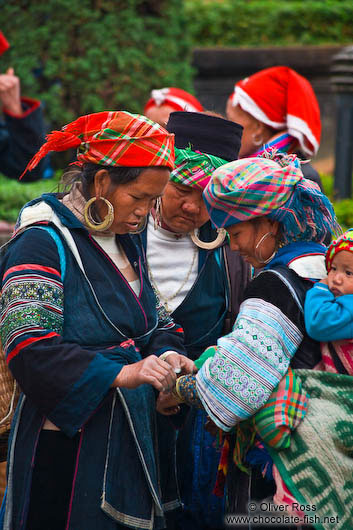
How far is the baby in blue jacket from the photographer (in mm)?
2328

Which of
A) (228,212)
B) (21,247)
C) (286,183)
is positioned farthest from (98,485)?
(286,183)

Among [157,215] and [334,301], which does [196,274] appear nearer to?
[157,215]

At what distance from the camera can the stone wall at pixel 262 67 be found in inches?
480

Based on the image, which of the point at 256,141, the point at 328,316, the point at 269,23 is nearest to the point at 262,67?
the point at 269,23

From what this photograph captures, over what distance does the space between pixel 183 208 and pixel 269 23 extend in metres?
11.5

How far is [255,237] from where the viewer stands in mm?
2623

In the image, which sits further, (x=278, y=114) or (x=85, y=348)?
(x=278, y=114)

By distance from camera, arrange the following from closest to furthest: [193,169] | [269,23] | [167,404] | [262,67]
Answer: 1. [167,404]
2. [193,169]
3. [262,67]
4. [269,23]

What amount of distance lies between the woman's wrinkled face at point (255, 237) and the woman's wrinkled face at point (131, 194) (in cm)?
31

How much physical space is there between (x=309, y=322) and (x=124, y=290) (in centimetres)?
71

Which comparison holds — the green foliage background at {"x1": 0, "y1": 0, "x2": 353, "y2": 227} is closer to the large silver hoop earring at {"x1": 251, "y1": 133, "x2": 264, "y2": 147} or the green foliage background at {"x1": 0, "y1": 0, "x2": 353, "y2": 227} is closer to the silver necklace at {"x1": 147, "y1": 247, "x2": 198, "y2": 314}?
the large silver hoop earring at {"x1": 251, "y1": 133, "x2": 264, "y2": 147}

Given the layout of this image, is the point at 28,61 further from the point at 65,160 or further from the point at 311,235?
the point at 311,235

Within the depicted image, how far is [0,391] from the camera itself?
2.65 metres

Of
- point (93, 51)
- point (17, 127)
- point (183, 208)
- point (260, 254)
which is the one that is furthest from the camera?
point (93, 51)
